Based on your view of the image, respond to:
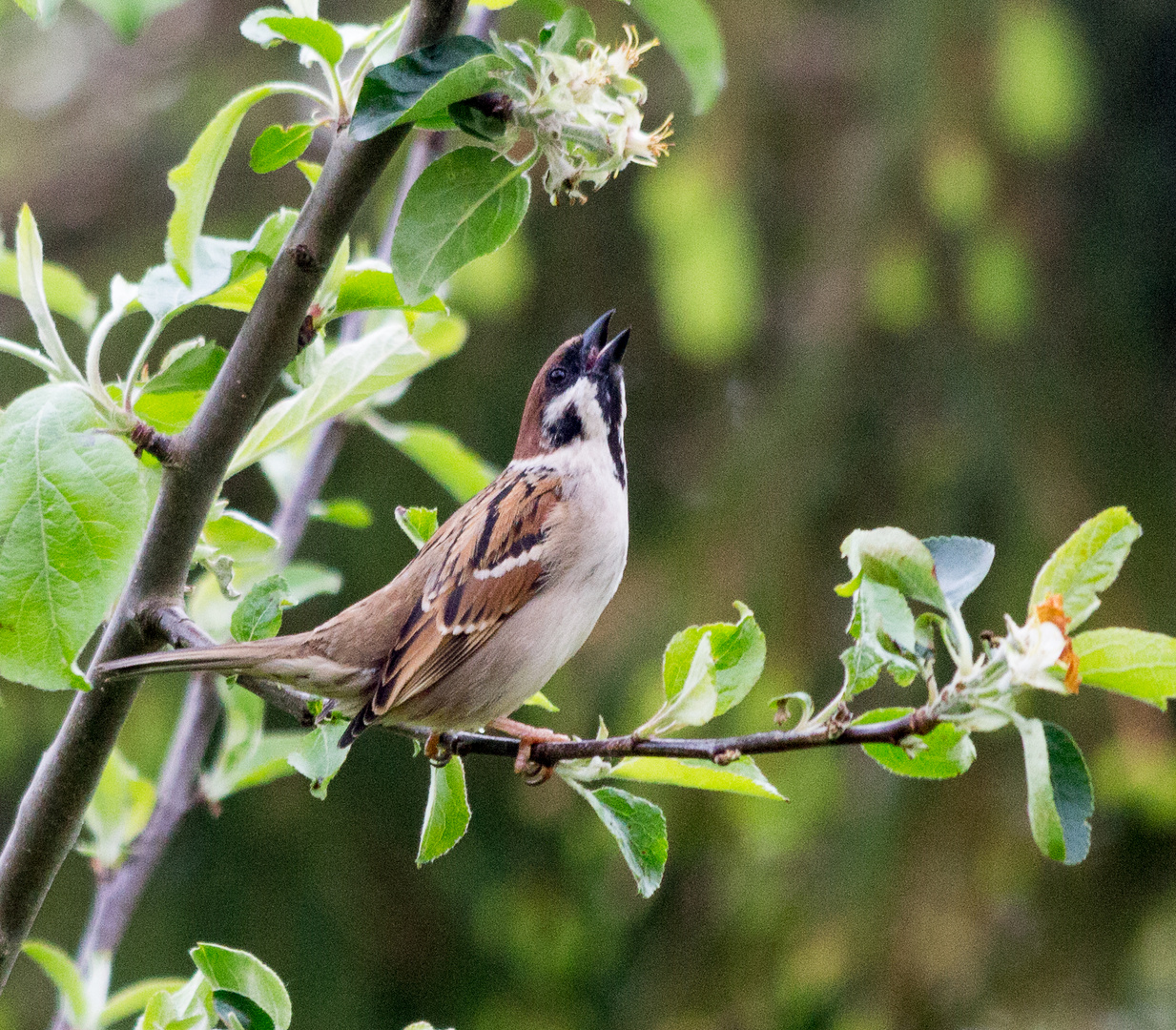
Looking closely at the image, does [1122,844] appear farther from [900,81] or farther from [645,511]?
[900,81]

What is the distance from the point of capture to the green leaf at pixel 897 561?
1.36 m

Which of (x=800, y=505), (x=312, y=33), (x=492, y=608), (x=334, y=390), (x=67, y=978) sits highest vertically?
(x=312, y=33)

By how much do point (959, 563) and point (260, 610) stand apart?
871 millimetres

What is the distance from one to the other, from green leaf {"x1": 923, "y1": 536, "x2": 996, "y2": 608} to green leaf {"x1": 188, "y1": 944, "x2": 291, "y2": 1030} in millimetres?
915

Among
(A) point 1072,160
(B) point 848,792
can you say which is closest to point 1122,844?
(B) point 848,792

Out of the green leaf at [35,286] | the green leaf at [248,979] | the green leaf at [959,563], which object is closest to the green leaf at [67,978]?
the green leaf at [248,979]

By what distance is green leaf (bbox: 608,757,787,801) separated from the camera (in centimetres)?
151

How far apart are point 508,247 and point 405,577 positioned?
206 cm

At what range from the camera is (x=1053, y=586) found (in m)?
1.36

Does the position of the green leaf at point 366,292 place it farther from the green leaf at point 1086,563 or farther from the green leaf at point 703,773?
the green leaf at point 1086,563

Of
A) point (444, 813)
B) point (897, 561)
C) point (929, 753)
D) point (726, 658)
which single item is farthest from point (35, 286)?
point (929, 753)

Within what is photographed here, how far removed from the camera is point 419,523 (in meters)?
2.00

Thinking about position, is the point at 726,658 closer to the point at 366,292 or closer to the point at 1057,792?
the point at 1057,792

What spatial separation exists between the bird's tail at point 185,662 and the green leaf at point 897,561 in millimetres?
769
